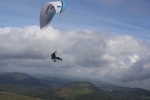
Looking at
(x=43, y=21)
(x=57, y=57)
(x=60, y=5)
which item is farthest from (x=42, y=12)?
(x=57, y=57)

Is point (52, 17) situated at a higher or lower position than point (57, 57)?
higher

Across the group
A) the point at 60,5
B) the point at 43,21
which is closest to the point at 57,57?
the point at 43,21

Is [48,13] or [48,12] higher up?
[48,12]

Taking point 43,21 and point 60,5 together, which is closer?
point 60,5

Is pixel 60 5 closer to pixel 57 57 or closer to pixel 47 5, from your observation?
pixel 47 5

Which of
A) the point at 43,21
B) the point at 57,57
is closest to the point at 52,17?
the point at 43,21

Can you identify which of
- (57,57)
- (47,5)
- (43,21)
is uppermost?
(47,5)

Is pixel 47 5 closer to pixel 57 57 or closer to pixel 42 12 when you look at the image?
pixel 42 12

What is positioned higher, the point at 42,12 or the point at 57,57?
the point at 42,12

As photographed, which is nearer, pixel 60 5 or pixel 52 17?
pixel 60 5
